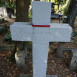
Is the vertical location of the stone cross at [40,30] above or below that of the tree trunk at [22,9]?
below

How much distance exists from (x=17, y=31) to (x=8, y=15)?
426 inches

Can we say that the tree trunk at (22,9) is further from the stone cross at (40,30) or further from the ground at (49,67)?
the ground at (49,67)

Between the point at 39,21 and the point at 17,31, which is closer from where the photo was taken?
the point at 39,21

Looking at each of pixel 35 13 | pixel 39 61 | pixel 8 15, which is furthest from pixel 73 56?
pixel 8 15

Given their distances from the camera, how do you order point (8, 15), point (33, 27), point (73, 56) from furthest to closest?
point (8, 15) < point (73, 56) < point (33, 27)

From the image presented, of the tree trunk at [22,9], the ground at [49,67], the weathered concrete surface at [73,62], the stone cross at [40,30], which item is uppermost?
the tree trunk at [22,9]

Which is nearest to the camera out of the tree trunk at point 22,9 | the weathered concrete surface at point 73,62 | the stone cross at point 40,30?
the stone cross at point 40,30

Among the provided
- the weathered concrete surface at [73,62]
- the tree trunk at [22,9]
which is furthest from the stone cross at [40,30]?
the weathered concrete surface at [73,62]

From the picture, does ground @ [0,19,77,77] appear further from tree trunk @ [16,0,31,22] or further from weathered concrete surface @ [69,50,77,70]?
tree trunk @ [16,0,31,22]

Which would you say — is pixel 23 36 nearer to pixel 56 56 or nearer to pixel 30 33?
pixel 30 33

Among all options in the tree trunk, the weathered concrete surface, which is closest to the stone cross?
the tree trunk

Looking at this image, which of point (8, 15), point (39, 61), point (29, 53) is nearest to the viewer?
point (39, 61)

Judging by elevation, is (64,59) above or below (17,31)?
below

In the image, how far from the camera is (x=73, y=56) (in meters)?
3.46
